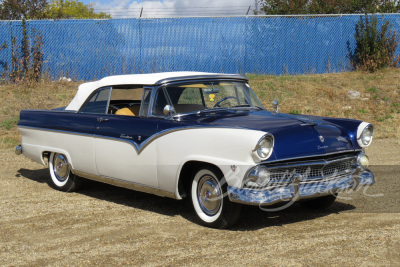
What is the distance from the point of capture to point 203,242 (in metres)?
5.21

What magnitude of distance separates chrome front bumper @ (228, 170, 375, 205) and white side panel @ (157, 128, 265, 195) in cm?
12

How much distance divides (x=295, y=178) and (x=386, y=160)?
4.83 metres

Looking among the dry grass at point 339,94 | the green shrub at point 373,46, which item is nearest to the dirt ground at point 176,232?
the dry grass at point 339,94

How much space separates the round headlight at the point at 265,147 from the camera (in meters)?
5.23

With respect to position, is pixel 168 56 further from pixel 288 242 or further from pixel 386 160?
pixel 288 242

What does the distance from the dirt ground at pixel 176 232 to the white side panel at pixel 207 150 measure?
22.0 inches

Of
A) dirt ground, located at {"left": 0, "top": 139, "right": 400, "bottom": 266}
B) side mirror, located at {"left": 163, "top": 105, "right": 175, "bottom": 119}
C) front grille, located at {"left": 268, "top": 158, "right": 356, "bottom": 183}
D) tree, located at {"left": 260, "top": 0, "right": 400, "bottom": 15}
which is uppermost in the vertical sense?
tree, located at {"left": 260, "top": 0, "right": 400, "bottom": 15}

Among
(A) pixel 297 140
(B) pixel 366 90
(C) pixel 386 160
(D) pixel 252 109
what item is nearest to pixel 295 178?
(A) pixel 297 140

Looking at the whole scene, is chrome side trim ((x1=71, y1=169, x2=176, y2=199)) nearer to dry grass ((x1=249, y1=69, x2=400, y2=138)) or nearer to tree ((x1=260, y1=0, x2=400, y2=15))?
dry grass ((x1=249, y1=69, x2=400, y2=138))

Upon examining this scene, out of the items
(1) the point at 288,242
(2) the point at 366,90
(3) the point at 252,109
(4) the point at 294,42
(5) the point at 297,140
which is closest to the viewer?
(1) the point at 288,242

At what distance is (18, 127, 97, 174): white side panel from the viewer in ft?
23.0

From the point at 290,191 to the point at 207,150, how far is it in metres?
0.89

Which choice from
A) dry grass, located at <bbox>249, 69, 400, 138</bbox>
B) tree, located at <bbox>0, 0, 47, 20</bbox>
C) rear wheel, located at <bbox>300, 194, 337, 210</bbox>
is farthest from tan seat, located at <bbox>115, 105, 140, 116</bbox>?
tree, located at <bbox>0, 0, 47, 20</bbox>

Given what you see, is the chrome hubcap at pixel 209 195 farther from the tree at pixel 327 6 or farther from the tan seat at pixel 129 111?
the tree at pixel 327 6
